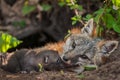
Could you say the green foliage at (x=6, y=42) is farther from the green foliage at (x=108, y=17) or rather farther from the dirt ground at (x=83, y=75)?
the green foliage at (x=108, y=17)

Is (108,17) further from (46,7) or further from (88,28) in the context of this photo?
(46,7)

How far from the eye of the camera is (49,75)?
6.91 meters

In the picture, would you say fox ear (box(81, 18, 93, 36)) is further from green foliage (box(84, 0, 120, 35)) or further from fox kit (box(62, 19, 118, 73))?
green foliage (box(84, 0, 120, 35))

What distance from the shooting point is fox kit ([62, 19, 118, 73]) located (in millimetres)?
7359

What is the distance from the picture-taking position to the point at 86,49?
7.74 meters

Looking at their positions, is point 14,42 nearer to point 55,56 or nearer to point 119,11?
point 55,56

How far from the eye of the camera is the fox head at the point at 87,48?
7.37 meters

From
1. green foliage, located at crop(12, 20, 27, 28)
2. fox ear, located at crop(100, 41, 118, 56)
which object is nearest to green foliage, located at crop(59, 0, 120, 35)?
fox ear, located at crop(100, 41, 118, 56)

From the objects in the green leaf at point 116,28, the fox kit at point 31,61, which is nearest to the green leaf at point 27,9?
the fox kit at point 31,61

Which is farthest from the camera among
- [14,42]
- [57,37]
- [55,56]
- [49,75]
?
[57,37]

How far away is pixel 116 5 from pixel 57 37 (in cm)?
657

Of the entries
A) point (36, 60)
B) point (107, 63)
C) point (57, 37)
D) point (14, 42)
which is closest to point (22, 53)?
point (36, 60)

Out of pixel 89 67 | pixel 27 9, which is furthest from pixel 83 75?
pixel 27 9

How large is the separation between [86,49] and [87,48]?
4 centimetres
